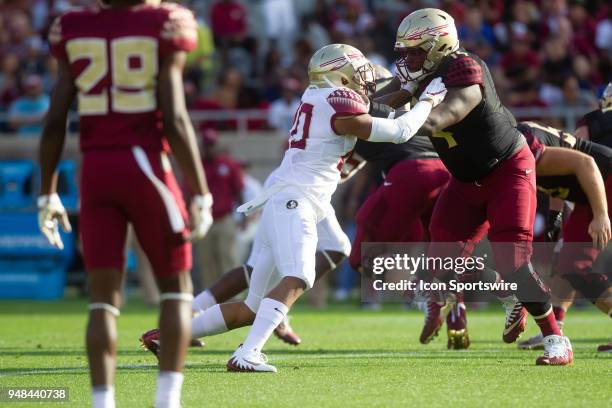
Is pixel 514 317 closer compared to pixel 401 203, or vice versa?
pixel 514 317

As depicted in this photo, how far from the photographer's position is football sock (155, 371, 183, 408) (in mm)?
4699

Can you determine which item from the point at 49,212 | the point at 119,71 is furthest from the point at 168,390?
the point at 119,71

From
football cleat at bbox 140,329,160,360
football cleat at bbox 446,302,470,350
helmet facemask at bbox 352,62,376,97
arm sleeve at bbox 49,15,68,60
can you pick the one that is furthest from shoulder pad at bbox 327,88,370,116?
arm sleeve at bbox 49,15,68,60

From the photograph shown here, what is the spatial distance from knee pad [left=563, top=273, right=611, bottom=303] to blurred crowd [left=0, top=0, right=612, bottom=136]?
6984 mm

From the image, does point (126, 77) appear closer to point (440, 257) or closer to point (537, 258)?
point (440, 257)

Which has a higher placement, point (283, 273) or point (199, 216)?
point (199, 216)

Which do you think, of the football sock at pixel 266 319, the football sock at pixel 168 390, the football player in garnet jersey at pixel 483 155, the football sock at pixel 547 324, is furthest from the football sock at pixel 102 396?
the football sock at pixel 547 324

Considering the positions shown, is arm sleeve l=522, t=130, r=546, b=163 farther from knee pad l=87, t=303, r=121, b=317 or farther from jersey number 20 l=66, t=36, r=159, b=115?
knee pad l=87, t=303, r=121, b=317

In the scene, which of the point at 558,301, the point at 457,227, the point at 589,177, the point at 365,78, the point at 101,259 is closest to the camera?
the point at 101,259

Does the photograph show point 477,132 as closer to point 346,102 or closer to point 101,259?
point 346,102

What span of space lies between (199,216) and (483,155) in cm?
272

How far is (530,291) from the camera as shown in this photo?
6.75m

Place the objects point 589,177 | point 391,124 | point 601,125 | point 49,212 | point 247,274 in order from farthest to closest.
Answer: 1. point 601,125
2. point 247,274
3. point 589,177
4. point 391,124
5. point 49,212

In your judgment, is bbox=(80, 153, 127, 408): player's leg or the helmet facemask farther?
the helmet facemask
